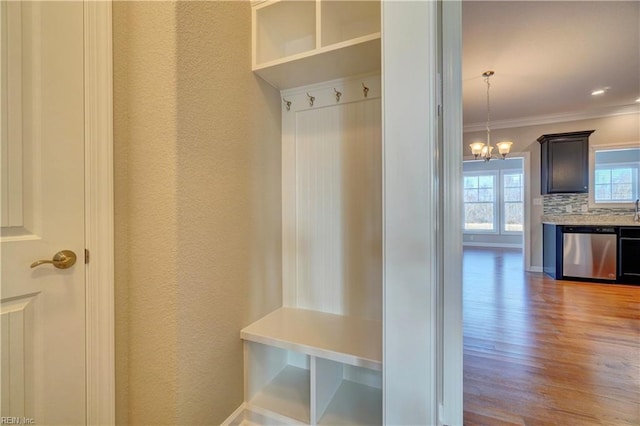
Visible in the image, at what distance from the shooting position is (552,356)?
2188 millimetres

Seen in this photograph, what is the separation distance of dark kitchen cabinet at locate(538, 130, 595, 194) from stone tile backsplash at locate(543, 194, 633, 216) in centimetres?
17

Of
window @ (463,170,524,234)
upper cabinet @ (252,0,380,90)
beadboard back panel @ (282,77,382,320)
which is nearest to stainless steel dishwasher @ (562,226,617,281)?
window @ (463,170,524,234)

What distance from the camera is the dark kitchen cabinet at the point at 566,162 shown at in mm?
4547

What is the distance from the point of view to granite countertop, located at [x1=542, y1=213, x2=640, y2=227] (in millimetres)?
4218

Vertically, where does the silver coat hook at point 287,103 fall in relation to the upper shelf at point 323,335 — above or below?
above

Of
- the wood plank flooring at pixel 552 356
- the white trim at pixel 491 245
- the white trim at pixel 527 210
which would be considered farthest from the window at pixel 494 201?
the wood plank flooring at pixel 552 356

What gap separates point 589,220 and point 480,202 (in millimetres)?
3763

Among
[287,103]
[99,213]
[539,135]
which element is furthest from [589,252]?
[99,213]

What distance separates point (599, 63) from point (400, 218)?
3.97 metres

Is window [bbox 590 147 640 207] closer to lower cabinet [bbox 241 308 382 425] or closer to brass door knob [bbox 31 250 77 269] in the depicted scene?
lower cabinet [bbox 241 308 382 425]

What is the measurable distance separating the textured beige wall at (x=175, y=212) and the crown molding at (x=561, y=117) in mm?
5598

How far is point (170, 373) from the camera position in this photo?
1.11 m

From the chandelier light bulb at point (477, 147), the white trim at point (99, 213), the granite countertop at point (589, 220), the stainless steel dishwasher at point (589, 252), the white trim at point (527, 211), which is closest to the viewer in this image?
the white trim at point (99, 213)

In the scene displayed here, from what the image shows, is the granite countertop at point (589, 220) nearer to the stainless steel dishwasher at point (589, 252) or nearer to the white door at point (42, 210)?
the stainless steel dishwasher at point (589, 252)
